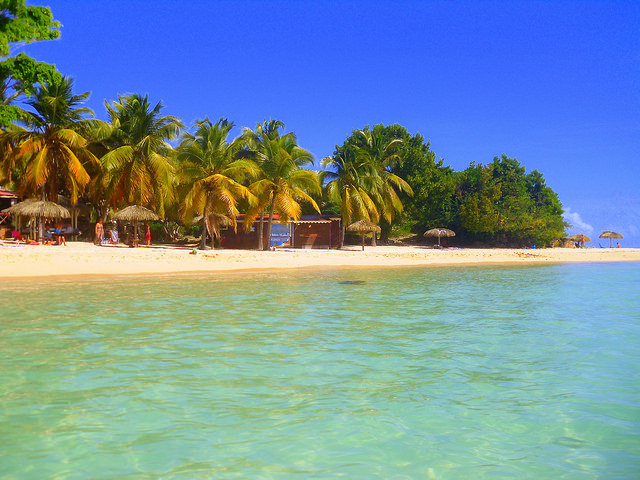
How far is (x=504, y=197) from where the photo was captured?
142 ft

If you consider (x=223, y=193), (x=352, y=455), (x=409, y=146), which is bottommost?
(x=352, y=455)

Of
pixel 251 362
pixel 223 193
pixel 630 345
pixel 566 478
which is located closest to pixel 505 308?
pixel 630 345

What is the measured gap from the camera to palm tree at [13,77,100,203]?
26.2m

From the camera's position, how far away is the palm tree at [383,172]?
34.8 metres

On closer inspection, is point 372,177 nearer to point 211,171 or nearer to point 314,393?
point 211,171

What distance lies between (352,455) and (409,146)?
1590 inches

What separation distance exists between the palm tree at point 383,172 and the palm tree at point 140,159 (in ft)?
40.3

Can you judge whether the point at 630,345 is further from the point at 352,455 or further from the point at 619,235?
the point at 619,235

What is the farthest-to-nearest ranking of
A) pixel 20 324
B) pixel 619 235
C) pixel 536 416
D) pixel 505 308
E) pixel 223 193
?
pixel 619 235
pixel 223 193
pixel 505 308
pixel 20 324
pixel 536 416

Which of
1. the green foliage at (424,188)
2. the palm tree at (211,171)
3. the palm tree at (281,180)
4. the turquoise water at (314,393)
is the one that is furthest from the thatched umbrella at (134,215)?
the green foliage at (424,188)

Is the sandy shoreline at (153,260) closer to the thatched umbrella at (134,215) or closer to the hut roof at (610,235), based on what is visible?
the thatched umbrella at (134,215)

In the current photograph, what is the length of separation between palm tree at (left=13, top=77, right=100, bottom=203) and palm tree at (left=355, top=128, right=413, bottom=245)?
1648 centimetres

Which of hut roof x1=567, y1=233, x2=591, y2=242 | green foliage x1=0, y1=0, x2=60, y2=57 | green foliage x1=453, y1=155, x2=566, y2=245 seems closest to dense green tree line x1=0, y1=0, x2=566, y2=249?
green foliage x1=0, y1=0, x2=60, y2=57

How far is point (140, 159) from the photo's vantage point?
89.6 ft
